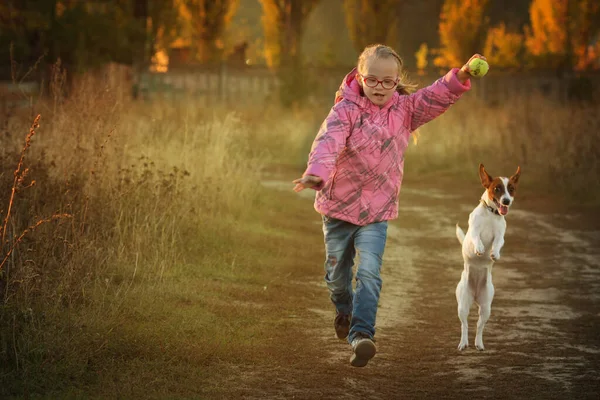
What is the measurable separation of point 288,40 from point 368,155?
111 feet

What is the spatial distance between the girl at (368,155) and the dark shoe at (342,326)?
33 centimetres

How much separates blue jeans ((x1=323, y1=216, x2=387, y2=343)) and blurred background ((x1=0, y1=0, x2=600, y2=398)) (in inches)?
30.4

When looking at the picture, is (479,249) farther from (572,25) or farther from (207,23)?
(572,25)

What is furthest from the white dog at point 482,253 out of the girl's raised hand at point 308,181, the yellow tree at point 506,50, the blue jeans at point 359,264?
the yellow tree at point 506,50

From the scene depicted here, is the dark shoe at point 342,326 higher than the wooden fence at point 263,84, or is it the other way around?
the wooden fence at point 263,84

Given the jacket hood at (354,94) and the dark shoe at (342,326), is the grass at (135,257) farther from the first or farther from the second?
the jacket hood at (354,94)

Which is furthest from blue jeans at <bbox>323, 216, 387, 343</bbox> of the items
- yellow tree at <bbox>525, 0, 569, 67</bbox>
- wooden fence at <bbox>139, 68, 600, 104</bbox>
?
yellow tree at <bbox>525, 0, 569, 67</bbox>

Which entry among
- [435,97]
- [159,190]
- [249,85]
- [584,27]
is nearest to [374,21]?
[584,27]

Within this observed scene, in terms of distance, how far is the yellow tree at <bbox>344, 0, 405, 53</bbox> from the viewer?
4603cm

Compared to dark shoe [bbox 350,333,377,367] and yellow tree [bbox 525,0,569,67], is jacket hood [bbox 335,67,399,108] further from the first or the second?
yellow tree [bbox 525,0,569,67]

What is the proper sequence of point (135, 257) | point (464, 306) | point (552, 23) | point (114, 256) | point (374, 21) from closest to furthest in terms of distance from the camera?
1. point (464, 306)
2. point (114, 256)
3. point (135, 257)
4. point (374, 21)
5. point (552, 23)

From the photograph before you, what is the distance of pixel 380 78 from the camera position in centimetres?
707

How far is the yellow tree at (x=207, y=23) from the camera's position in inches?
1861

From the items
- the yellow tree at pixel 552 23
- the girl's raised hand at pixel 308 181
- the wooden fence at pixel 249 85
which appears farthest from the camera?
the yellow tree at pixel 552 23
